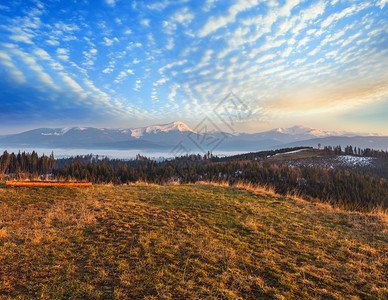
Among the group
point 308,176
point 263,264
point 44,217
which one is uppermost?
point 44,217

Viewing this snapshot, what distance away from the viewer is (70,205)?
891cm

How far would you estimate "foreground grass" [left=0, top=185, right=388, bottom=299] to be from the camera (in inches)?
152

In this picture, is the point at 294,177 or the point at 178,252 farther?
the point at 294,177

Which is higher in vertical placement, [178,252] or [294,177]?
[178,252]

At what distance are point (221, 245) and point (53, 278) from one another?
14.2 feet

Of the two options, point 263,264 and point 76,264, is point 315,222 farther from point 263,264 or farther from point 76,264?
point 76,264

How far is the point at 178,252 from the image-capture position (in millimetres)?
5293

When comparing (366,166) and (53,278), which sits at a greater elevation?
(53,278)

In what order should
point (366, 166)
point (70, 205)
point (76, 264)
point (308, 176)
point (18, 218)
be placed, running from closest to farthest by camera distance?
1. point (76, 264)
2. point (18, 218)
3. point (70, 205)
4. point (308, 176)
5. point (366, 166)

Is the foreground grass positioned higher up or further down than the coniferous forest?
higher up

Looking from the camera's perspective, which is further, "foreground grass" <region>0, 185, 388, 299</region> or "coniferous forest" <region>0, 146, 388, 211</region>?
"coniferous forest" <region>0, 146, 388, 211</region>

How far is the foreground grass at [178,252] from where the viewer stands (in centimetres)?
387

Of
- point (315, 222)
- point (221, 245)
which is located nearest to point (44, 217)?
point (221, 245)

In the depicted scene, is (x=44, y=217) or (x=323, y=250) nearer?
(x=323, y=250)
